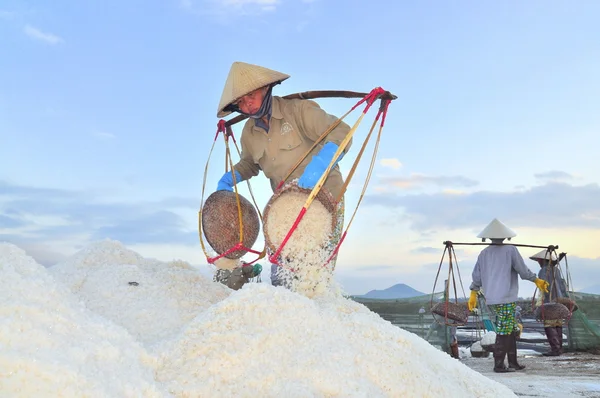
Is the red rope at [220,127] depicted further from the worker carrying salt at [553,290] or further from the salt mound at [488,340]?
the salt mound at [488,340]

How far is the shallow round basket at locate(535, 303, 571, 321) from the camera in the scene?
6.57 meters

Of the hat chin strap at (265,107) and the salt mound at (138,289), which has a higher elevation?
the hat chin strap at (265,107)

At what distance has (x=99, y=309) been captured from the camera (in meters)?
2.61

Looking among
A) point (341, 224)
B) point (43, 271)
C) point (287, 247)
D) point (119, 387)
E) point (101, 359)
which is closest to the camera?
point (119, 387)

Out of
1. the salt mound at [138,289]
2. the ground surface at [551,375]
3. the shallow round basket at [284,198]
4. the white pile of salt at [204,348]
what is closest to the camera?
the white pile of salt at [204,348]

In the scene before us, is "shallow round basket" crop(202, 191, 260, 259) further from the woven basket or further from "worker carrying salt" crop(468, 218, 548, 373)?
the woven basket

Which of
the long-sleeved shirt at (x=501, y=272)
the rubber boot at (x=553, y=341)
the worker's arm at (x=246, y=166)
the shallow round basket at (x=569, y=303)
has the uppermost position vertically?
the worker's arm at (x=246, y=166)

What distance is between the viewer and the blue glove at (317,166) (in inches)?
119

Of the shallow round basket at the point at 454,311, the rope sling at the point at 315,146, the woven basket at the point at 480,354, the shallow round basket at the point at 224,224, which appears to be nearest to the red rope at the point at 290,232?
the rope sling at the point at 315,146

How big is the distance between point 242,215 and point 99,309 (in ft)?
4.05

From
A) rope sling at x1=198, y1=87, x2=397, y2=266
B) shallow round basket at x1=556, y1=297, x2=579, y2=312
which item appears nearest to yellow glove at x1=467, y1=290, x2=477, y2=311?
shallow round basket at x1=556, y1=297, x2=579, y2=312

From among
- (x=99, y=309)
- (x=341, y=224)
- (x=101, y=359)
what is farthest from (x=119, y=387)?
(x=341, y=224)

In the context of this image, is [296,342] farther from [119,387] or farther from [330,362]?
[119,387]

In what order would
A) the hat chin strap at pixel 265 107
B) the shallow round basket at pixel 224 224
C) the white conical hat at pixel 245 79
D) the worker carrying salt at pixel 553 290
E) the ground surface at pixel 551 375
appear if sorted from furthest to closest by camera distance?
the worker carrying salt at pixel 553 290, the ground surface at pixel 551 375, the shallow round basket at pixel 224 224, the hat chin strap at pixel 265 107, the white conical hat at pixel 245 79
